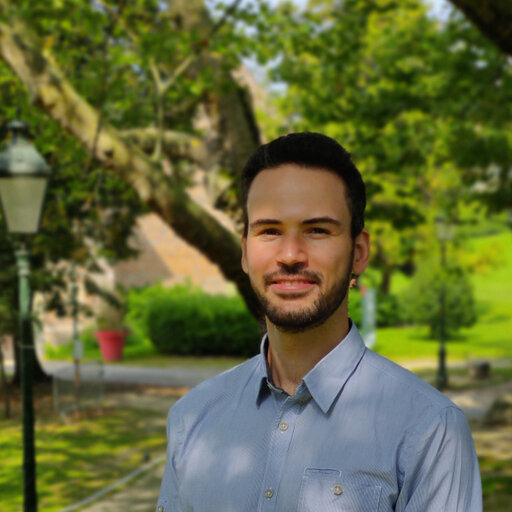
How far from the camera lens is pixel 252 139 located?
26.4ft

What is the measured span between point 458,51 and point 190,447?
12759mm

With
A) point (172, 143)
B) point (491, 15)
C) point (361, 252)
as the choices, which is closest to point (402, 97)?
point (172, 143)

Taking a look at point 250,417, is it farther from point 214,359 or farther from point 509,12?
point 214,359

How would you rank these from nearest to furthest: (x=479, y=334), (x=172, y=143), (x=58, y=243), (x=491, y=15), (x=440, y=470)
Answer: (x=440, y=470)
(x=491, y=15)
(x=172, y=143)
(x=58, y=243)
(x=479, y=334)

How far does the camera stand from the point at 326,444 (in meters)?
1.78

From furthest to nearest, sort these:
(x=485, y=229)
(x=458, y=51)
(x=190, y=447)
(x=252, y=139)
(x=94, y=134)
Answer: (x=485, y=229) → (x=458, y=51) → (x=252, y=139) → (x=94, y=134) → (x=190, y=447)

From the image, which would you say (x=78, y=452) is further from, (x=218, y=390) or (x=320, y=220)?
(x=320, y=220)

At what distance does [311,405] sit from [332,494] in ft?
0.74

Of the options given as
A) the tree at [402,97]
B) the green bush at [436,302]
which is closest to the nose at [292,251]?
the tree at [402,97]

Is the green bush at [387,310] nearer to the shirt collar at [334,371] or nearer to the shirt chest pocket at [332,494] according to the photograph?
the shirt collar at [334,371]

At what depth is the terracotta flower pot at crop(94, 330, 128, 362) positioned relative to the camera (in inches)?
990

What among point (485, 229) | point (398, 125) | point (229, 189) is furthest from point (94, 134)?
point (485, 229)

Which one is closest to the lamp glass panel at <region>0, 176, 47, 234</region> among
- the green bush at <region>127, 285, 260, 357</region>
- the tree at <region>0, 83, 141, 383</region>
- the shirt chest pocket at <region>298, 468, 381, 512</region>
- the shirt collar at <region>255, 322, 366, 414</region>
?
the tree at <region>0, 83, 141, 383</region>

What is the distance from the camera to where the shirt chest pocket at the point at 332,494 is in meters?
1.68
